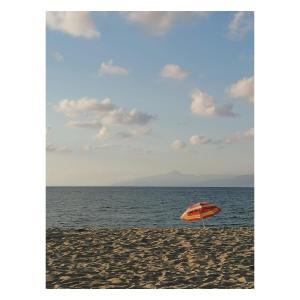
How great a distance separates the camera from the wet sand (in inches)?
333

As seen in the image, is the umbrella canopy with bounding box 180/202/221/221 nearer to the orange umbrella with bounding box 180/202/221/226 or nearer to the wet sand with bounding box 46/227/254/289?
the orange umbrella with bounding box 180/202/221/226

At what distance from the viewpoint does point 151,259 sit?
9969 mm

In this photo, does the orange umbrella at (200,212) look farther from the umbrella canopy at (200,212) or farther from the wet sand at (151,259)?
the wet sand at (151,259)

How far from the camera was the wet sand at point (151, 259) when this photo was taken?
27.8 feet

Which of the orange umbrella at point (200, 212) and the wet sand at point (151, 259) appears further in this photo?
the orange umbrella at point (200, 212)

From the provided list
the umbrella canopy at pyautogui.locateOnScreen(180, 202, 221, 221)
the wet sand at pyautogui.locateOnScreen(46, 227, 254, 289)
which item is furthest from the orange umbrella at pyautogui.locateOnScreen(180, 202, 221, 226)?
the wet sand at pyautogui.locateOnScreen(46, 227, 254, 289)

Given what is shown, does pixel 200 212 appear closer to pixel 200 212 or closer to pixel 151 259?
pixel 200 212

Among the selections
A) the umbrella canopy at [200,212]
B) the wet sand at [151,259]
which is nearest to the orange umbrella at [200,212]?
the umbrella canopy at [200,212]
